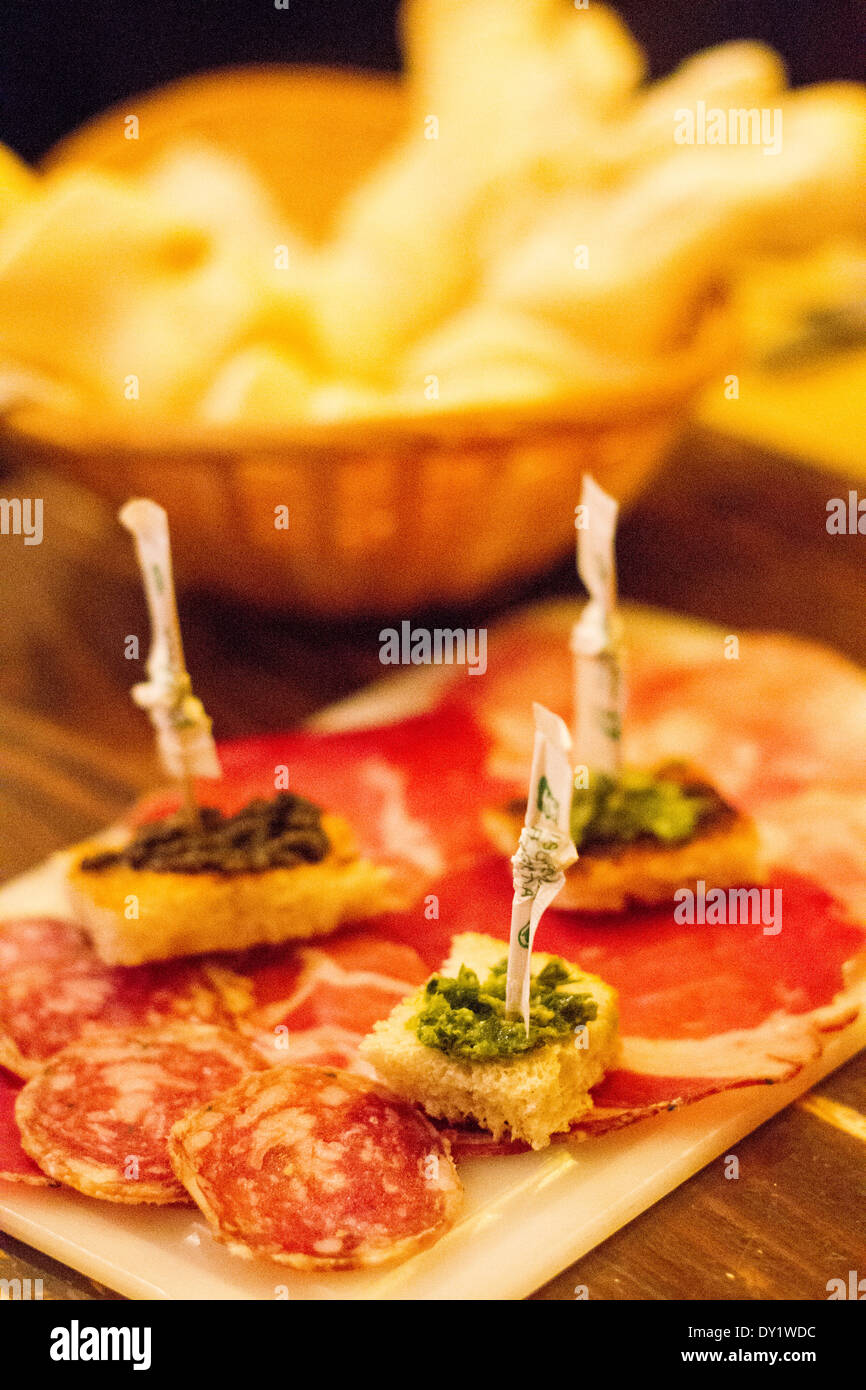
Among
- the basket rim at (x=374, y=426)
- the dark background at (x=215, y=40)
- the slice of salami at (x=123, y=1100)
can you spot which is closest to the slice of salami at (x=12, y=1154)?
the slice of salami at (x=123, y=1100)

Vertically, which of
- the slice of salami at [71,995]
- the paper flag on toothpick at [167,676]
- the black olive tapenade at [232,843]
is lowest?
the slice of salami at [71,995]

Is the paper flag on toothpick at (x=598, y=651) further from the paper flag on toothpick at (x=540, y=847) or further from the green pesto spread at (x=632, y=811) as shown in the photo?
the paper flag on toothpick at (x=540, y=847)

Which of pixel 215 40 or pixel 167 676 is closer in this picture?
pixel 167 676

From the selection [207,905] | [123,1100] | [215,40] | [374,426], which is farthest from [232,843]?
[215,40]

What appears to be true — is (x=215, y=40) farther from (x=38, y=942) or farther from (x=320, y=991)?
(x=320, y=991)
